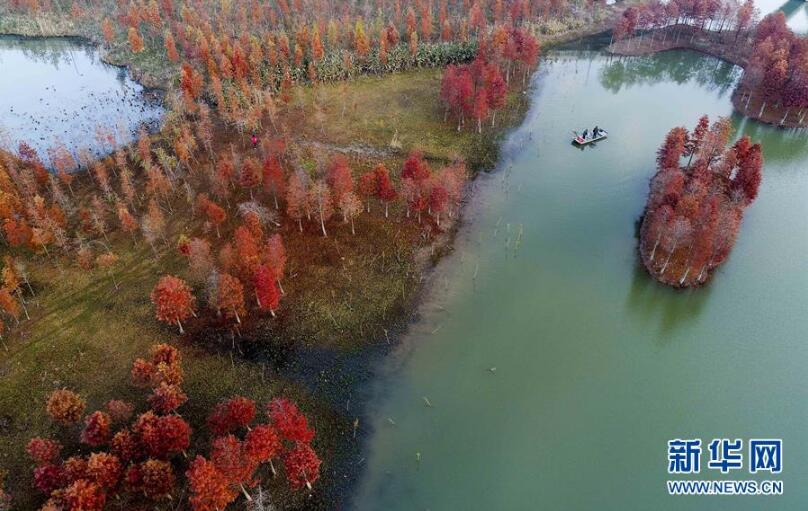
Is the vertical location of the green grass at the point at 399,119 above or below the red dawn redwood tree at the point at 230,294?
above

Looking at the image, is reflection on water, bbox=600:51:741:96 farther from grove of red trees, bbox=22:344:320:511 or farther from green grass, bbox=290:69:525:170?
grove of red trees, bbox=22:344:320:511

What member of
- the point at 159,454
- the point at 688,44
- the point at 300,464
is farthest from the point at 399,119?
the point at 688,44

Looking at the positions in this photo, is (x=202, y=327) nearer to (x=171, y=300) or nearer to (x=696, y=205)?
(x=171, y=300)

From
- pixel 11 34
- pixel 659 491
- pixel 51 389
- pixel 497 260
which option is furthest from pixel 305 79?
pixel 659 491

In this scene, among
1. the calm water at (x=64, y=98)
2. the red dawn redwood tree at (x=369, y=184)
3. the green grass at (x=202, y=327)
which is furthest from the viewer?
the calm water at (x=64, y=98)

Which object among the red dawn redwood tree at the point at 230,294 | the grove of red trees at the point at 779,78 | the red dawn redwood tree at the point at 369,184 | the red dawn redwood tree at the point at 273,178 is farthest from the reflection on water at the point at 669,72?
the red dawn redwood tree at the point at 230,294

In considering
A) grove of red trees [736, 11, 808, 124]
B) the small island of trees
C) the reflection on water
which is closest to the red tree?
the small island of trees

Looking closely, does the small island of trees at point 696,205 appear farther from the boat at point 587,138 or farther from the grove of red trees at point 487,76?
the grove of red trees at point 487,76
